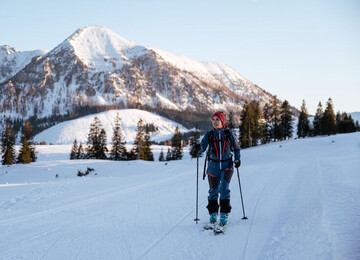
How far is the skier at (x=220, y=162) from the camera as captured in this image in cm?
564

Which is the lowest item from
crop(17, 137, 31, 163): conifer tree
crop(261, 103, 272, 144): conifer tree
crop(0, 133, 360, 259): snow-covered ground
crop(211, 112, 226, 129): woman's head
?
crop(17, 137, 31, 163): conifer tree

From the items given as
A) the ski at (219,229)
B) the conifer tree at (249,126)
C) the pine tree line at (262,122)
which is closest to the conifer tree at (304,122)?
the pine tree line at (262,122)

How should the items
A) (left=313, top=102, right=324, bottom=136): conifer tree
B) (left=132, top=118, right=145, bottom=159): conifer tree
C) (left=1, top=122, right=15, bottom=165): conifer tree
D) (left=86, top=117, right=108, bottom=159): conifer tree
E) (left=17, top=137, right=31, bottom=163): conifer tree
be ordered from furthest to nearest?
1. (left=313, top=102, right=324, bottom=136): conifer tree
2. (left=86, top=117, right=108, bottom=159): conifer tree
3. (left=1, top=122, right=15, bottom=165): conifer tree
4. (left=132, top=118, right=145, bottom=159): conifer tree
5. (left=17, top=137, right=31, bottom=163): conifer tree

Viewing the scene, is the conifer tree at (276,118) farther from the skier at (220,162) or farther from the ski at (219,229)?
the ski at (219,229)

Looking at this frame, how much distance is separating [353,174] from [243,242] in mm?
6069

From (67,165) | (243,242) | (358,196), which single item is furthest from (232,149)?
(67,165)

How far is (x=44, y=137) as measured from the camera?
163625 mm

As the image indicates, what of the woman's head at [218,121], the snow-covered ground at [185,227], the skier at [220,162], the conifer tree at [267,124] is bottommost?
the snow-covered ground at [185,227]

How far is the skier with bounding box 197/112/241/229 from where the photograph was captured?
18.5 feet

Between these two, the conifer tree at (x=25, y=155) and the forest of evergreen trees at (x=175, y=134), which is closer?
the conifer tree at (x=25, y=155)

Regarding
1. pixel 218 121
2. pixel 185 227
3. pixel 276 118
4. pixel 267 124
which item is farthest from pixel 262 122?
pixel 185 227

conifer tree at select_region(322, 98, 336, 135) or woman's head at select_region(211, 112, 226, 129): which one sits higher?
conifer tree at select_region(322, 98, 336, 135)

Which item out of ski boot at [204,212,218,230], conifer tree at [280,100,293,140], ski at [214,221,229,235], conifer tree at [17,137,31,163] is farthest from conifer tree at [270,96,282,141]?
conifer tree at [17,137,31,163]

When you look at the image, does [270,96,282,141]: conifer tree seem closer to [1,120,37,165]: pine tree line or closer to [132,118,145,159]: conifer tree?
[132,118,145,159]: conifer tree
